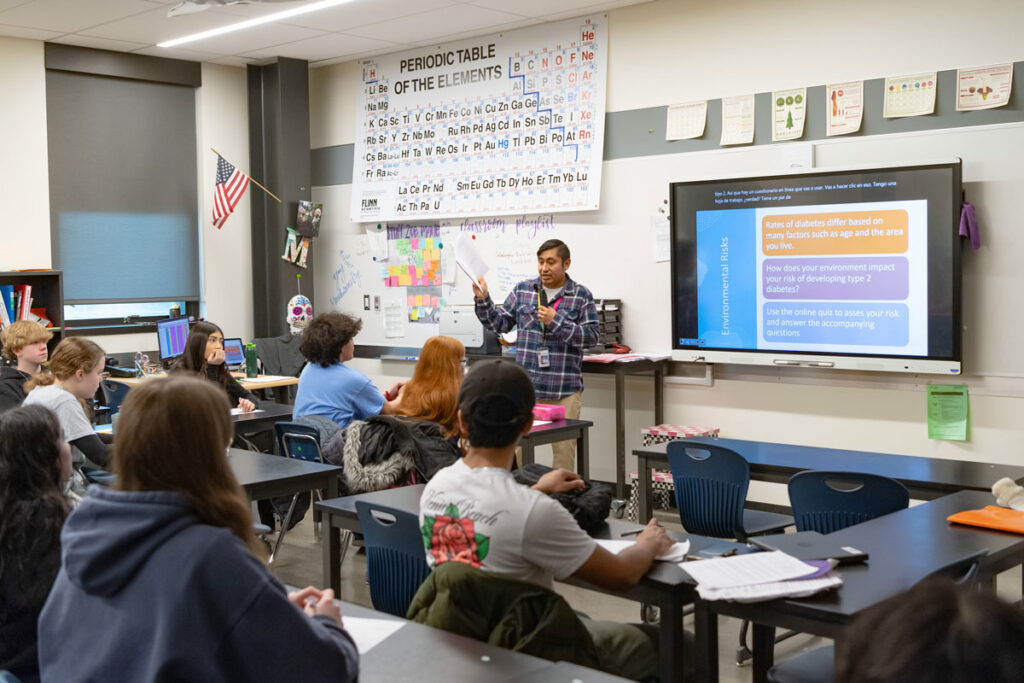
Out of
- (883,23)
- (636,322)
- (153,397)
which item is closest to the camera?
(153,397)

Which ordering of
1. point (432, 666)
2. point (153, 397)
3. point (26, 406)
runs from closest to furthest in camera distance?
point (153, 397)
point (432, 666)
point (26, 406)

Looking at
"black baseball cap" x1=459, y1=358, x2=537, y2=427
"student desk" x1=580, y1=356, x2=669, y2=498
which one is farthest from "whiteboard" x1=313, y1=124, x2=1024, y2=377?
"black baseball cap" x1=459, y1=358, x2=537, y2=427

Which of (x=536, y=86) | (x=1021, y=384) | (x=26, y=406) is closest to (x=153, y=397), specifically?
(x=26, y=406)

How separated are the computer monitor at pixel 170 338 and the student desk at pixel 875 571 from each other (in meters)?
5.48

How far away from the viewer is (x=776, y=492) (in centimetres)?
597

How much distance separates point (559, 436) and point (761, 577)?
2742mm

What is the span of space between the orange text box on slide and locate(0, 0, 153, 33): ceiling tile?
13.2 ft

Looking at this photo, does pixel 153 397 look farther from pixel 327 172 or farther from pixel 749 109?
pixel 327 172

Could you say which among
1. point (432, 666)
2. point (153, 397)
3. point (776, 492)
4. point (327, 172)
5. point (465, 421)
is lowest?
point (776, 492)

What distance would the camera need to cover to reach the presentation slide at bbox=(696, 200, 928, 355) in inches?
205

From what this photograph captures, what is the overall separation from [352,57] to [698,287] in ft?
11.6

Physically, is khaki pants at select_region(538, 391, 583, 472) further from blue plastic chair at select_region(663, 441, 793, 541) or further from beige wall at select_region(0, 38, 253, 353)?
beige wall at select_region(0, 38, 253, 353)

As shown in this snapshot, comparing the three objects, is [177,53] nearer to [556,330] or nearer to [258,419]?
[258,419]

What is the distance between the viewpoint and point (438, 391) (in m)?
4.15
